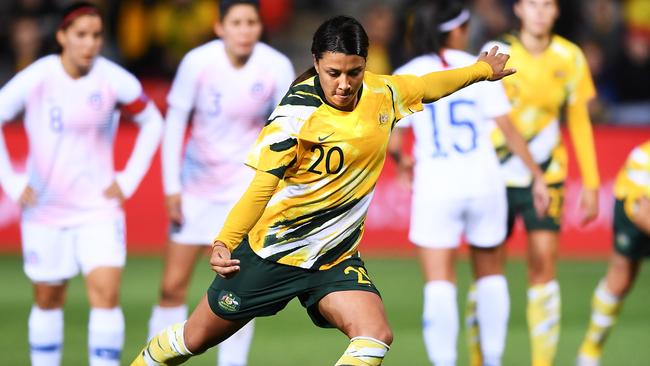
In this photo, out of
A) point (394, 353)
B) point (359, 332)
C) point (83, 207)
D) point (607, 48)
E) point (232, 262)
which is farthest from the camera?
point (607, 48)

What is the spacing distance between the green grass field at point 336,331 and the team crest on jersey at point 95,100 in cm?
196

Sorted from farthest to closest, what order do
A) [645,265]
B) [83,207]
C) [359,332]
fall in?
1. [645,265]
2. [83,207]
3. [359,332]

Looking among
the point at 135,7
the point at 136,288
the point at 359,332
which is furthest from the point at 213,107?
the point at 135,7

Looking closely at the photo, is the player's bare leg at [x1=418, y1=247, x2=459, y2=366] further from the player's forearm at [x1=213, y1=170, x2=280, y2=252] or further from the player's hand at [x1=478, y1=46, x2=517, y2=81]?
the player's forearm at [x1=213, y1=170, x2=280, y2=252]

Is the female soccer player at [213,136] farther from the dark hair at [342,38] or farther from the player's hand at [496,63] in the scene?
the dark hair at [342,38]

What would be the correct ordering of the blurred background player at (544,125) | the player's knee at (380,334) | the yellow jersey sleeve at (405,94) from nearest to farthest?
the player's knee at (380,334) < the yellow jersey sleeve at (405,94) < the blurred background player at (544,125)

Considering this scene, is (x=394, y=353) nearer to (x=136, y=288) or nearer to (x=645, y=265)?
(x=136, y=288)

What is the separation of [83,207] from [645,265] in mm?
7259

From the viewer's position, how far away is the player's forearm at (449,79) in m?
A: 5.80

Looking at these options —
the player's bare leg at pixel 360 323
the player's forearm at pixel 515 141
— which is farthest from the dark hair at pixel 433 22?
the player's bare leg at pixel 360 323

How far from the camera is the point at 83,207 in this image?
6.94 m

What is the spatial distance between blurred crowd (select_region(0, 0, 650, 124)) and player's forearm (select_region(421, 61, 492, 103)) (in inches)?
331

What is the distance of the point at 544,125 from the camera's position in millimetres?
7969

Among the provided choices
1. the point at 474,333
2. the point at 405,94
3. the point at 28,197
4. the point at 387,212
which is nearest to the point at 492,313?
the point at 474,333
